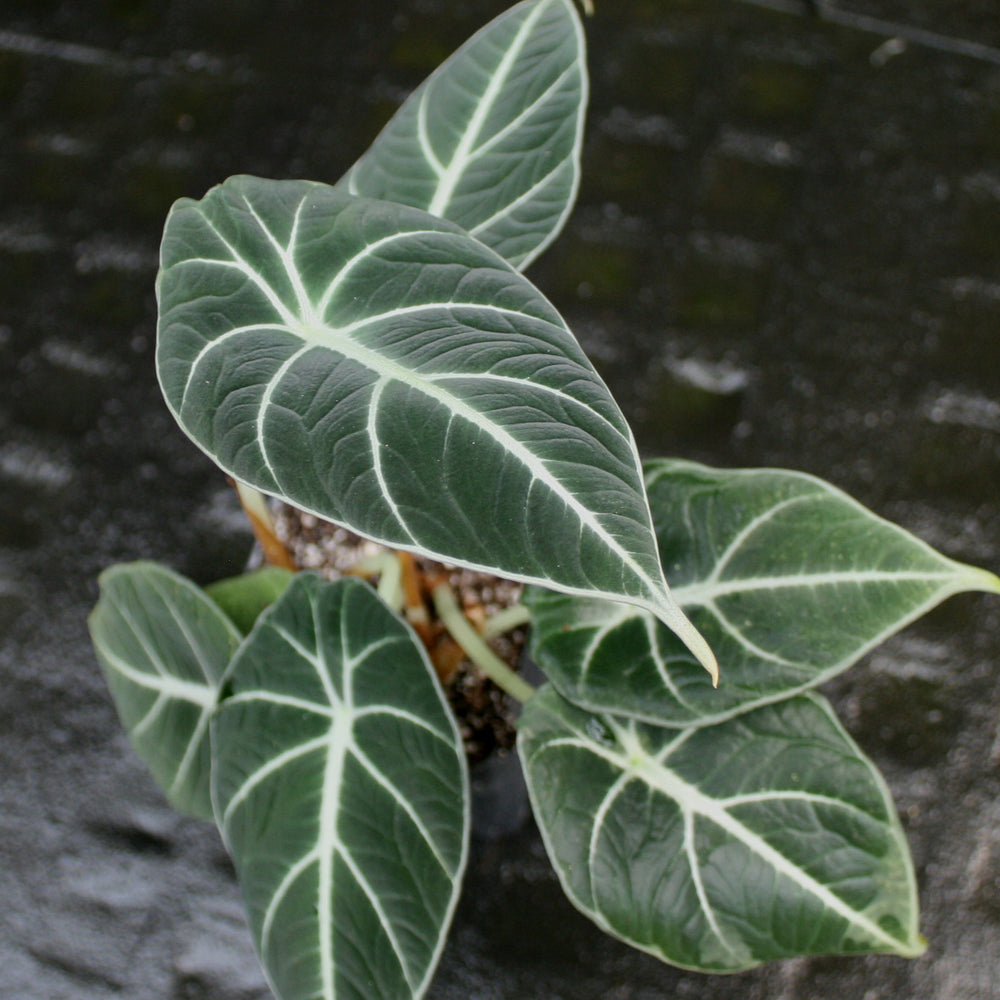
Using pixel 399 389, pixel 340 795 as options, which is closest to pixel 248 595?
pixel 340 795

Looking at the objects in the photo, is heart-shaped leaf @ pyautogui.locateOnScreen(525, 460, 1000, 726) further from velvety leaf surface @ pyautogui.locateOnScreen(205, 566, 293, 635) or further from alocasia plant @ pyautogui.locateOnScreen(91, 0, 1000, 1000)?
velvety leaf surface @ pyautogui.locateOnScreen(205, 566, 293, 635)

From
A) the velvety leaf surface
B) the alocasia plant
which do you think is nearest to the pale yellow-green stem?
the alocasia plant

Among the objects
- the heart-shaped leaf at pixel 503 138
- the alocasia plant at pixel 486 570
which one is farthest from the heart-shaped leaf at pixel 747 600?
the heart-shaped leaf at pixel 503 138

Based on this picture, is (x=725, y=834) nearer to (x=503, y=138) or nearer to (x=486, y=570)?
(x=486, y=570)

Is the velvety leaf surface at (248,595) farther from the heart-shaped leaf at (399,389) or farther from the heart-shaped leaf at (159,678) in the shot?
the heart-shaped leaf at (399,389)

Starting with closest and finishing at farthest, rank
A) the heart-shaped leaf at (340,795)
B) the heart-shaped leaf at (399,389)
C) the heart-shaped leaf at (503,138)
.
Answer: the heart-shaped leaf at (399,389) → the heart-shaped leaf at (340,795) → the heart-shaped leaf at (503,138)

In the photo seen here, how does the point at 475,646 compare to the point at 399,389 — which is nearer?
the point at 399,389
